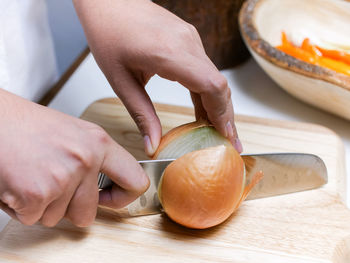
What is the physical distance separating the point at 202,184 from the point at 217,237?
14cm

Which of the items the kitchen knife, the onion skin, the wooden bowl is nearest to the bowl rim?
the wooden bowl

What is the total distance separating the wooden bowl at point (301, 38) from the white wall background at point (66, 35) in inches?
30.8

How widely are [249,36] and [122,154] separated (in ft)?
1.89

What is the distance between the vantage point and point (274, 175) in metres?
0.89

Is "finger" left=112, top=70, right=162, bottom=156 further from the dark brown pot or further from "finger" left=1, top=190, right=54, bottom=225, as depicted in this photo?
the dark brown pot

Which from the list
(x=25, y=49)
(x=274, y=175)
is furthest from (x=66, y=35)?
(x=274, y=175)

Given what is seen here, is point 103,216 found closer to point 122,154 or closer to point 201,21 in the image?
point 122,154

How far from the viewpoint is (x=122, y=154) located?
28.2 inches

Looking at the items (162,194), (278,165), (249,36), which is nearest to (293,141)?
(278,165)

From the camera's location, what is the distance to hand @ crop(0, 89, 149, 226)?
62cm

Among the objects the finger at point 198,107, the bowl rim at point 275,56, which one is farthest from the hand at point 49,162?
the bowl rim at point 275,56

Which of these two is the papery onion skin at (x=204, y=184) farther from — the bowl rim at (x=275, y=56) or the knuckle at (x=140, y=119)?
the bowl rim at (x=275, y=56)

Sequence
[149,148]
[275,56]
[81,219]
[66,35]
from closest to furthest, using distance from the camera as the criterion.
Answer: [81,219] → [149,148] → [275,56] → [66,35]

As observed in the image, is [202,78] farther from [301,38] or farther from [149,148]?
[301,38]
